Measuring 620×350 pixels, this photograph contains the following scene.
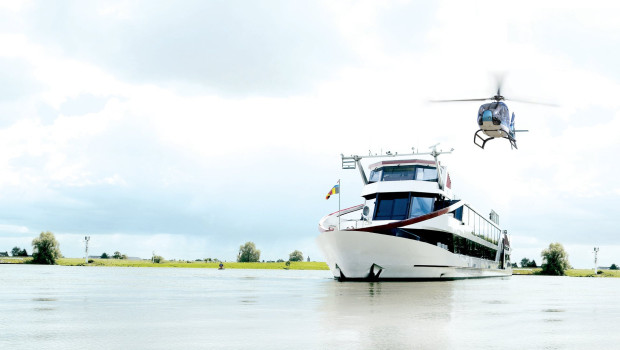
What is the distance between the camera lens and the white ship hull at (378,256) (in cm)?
4962

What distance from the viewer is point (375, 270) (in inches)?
2040

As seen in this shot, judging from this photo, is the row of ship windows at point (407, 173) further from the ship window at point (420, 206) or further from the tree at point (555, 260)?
the tree at point (555, 260)

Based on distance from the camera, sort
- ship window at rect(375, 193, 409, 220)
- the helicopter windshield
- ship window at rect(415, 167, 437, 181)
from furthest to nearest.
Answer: ship window at rect(415, 167, 437, 181) → ship window at rect(375, 193, 409, 220) → the helicopter windshield

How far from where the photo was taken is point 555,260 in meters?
161

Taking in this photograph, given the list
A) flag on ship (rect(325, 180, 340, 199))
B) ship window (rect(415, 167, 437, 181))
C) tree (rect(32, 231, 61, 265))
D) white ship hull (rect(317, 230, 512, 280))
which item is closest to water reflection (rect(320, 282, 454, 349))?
white ship hull (rect(317, 230, 512, 280))

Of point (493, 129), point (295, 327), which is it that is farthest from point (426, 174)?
point (295, 327)

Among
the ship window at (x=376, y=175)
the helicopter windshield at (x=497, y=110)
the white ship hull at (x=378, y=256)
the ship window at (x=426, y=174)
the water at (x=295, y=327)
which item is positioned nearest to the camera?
the water at (x=295, y=327)

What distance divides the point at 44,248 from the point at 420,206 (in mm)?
146560

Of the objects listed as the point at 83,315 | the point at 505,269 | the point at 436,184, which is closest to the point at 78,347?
the point at 83,315

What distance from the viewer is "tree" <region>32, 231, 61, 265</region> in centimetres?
17400

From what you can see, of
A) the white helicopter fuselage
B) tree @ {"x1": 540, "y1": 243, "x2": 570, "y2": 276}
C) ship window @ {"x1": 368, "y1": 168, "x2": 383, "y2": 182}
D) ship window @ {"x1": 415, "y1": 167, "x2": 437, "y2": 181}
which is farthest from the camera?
tree @ {"x1": 540, "y1": 243, "x2": 570, "y2": 276}

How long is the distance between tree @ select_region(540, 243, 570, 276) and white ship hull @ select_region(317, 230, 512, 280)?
118 meters

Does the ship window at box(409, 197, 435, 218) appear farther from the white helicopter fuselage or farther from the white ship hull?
the white helicopter fuselage

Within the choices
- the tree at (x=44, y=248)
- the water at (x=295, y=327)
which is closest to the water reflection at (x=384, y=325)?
the water at (x=295, y=327)
